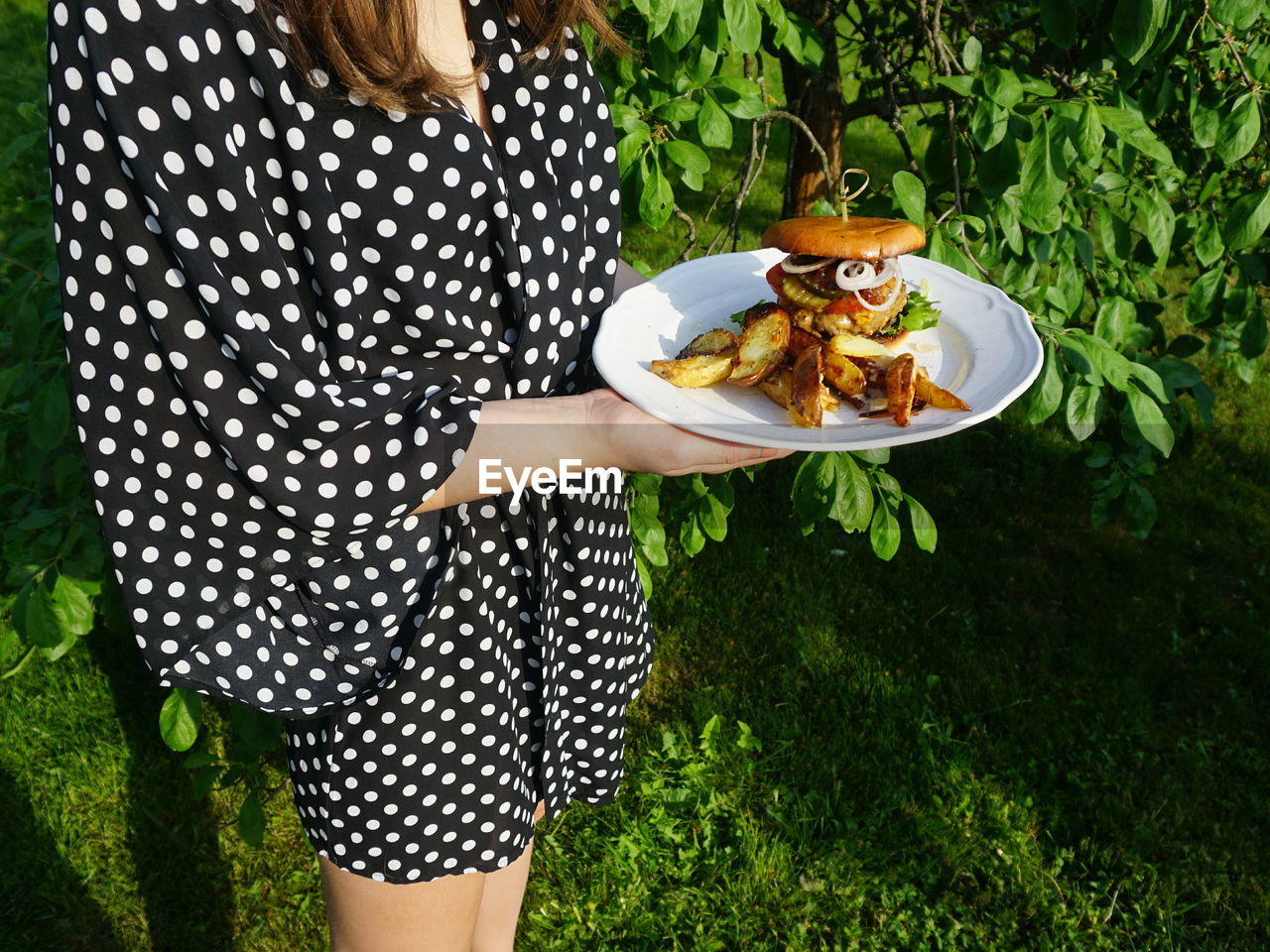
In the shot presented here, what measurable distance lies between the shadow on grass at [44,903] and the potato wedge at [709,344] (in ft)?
8.04

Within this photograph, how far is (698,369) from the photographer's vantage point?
181 centimetres

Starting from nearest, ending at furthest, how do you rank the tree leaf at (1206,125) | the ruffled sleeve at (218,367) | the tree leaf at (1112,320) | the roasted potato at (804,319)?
the ruffled sleeve at (218,367), the roasted potato at (804,319), the tree leaf at (1206,125), the tree leaf at (1112,320)

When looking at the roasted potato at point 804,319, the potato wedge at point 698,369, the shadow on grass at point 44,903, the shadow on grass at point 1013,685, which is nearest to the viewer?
the potato wedge at point 698,369

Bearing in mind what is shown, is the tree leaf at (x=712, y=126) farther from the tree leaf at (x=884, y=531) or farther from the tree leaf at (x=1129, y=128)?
the tree leaf at (x=884, y=531)

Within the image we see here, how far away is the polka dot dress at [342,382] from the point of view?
122 centimetres

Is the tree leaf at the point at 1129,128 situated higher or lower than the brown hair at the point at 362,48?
lower

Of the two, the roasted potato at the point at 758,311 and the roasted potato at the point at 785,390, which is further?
the roasted potato at the point at 758,311

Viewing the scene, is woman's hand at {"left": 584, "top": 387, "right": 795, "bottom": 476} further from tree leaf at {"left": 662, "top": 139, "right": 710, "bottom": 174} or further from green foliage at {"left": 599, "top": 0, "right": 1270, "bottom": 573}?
tree leaf at {"left": 662, "top": 139, "right": 710, "bottom": 174}

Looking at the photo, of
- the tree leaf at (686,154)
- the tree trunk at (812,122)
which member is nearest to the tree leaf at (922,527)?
the tree leaf at (686,154)

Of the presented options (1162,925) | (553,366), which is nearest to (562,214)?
(553,366)

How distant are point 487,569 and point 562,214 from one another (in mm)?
628

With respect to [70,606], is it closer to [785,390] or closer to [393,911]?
[393,911]

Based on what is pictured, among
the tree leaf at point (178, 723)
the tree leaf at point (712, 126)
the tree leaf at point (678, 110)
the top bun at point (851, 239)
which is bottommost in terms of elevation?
the tree leaf at point (178, 723)

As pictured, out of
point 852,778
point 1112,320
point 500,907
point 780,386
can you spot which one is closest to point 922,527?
point 1112,320
